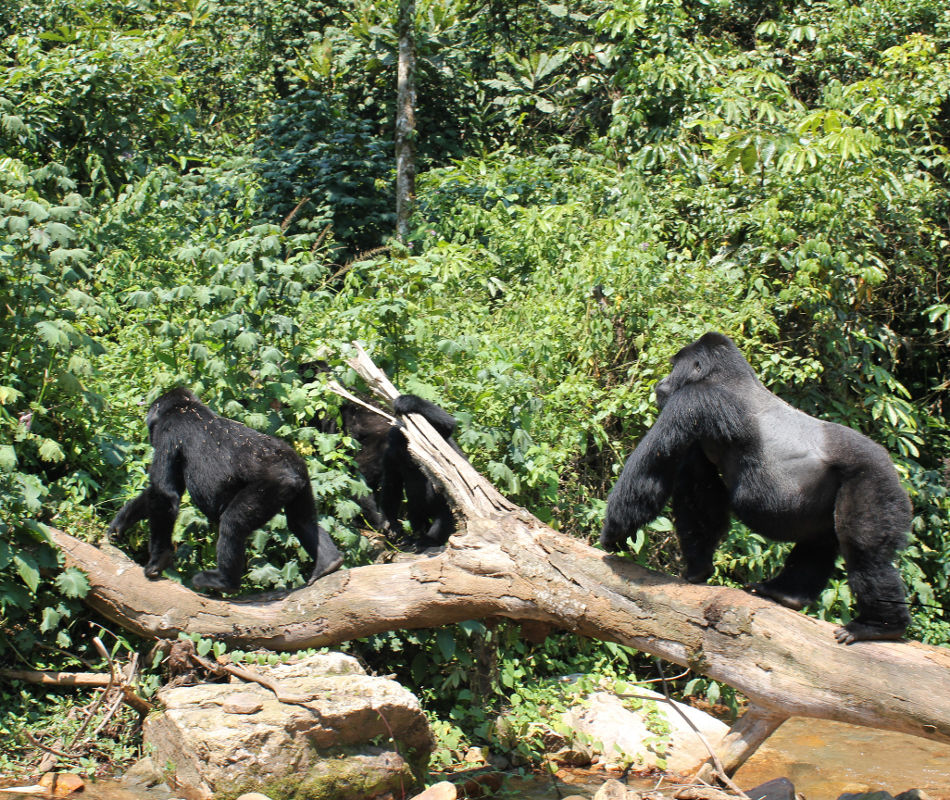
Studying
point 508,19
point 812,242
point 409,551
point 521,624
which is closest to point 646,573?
point 521,624

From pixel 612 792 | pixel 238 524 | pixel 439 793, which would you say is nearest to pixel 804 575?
pixel 612 792

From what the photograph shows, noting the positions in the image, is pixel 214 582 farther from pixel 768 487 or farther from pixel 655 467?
pixel 768 487

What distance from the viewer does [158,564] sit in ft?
19.1

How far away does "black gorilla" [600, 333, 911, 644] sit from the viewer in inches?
173

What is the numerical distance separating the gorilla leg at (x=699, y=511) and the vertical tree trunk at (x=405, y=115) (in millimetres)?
7058

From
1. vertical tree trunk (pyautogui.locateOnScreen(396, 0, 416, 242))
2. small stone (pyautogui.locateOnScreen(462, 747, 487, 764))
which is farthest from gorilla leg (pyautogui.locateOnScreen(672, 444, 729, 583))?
vertical tree trunk (pyautogui.locateOnScreen(396, 0, 416, 242))

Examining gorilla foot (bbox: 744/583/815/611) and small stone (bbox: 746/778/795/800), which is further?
small stone (bbox: 746/778/795/800)

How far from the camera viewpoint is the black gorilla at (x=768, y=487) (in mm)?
4395

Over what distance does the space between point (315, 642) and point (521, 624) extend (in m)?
1.50

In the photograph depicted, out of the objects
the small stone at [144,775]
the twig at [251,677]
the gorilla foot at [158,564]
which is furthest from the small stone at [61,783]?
the gorilla foot at [158,564]

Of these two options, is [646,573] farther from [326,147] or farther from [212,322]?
[326,147]

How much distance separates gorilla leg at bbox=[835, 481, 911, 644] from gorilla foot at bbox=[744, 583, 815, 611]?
0.41 metres

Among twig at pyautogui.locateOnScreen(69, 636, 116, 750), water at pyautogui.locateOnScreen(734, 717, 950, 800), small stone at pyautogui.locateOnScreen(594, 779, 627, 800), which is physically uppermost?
small stone at pyautogui.locateOnScreen(594, 779, 627, 800)

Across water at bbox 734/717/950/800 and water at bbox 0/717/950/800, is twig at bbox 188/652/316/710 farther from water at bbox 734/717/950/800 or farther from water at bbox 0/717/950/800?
water at bbox 734/717/950/800
